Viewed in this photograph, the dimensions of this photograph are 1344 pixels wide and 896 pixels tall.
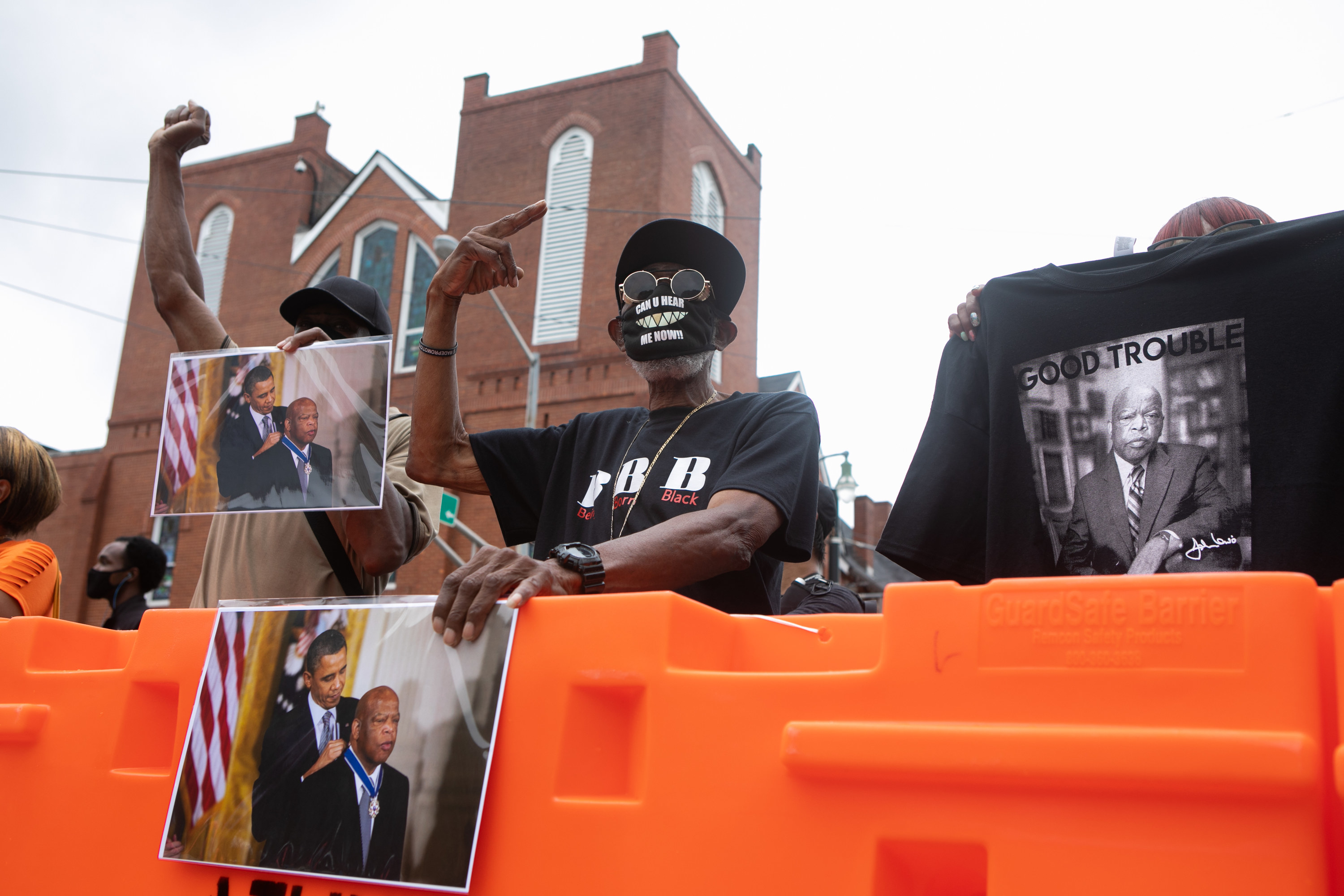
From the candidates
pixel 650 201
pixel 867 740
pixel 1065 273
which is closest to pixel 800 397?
pixel 1065 273

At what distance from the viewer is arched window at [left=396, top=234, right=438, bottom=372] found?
21.1m

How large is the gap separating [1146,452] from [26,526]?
2.86 metres

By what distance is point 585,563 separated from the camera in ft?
5.46

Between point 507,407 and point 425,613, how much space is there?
61.7 ft

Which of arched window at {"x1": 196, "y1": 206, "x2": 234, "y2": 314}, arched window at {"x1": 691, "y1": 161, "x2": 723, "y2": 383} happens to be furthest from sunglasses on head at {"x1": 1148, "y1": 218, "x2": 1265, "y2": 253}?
arched window at {"x1": 196, "y1": 206, "x2": 234, "y2": 314}

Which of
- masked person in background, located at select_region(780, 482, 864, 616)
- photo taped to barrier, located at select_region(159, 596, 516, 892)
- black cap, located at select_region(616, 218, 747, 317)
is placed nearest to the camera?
photo taped to barrier, located at select_region(159, 596, 516, 892)

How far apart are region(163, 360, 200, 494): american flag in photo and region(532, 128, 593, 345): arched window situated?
694 inches

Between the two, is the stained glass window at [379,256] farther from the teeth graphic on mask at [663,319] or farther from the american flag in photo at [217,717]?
the american flag in photo at [217,717]

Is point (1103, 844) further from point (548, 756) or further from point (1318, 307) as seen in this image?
point (1318, 307)

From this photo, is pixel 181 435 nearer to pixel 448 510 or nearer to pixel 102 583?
pixel 102 583

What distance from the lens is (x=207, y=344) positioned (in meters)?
2.95

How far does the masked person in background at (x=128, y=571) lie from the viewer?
5.41 metres
